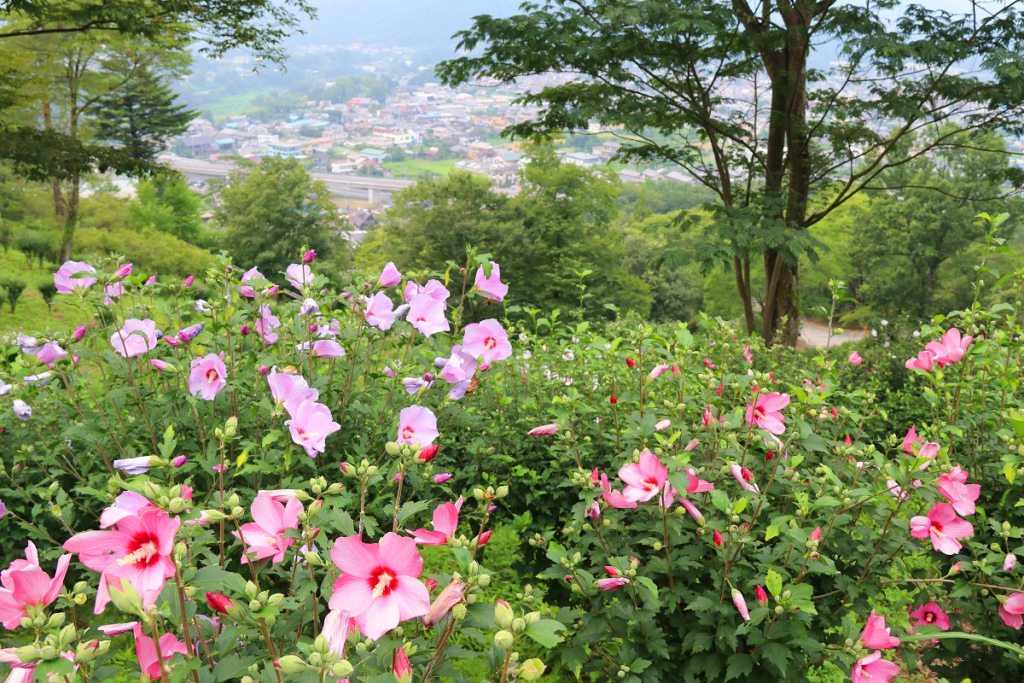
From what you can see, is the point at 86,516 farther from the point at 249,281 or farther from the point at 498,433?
the point at 498,433

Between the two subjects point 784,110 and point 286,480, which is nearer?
point 286,480

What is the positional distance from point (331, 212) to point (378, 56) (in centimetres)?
15539

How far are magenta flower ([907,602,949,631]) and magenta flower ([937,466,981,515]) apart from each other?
42cm

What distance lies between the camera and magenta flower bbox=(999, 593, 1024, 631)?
55.2 inches

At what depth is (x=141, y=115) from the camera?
26.8 m

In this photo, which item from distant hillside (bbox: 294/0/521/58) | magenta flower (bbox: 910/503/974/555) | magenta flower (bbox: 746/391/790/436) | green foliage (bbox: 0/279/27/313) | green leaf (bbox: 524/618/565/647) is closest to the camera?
green leaf (bbox: 524/618/565/647)

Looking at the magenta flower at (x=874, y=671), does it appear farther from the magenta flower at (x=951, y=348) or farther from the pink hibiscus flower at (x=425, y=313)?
the pink hibiscus flower at (x=425, y=313)

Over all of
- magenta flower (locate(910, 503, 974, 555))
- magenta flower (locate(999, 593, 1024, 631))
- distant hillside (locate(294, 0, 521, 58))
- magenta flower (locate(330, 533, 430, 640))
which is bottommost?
magenta flower (locate(999, 593, 1024, 631))

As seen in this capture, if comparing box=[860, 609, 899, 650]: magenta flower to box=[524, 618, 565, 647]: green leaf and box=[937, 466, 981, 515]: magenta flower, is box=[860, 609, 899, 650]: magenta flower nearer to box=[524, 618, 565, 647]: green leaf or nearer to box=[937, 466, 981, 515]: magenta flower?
box=[937, 466, 981, 515]: magenta flower

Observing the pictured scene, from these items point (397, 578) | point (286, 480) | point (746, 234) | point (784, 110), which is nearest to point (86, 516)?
point (286, 480)

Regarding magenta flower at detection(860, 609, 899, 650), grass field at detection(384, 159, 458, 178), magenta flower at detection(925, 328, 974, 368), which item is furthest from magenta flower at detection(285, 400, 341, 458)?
grass field at detection(384, 159, 458, 178)

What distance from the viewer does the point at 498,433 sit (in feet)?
7.02

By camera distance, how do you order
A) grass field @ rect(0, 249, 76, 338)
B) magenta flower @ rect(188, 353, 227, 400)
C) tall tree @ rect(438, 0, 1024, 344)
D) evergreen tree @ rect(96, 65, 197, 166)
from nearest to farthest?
magenta flower @ rect(188, 353, 227, 400) < tall tree @ rect(438, 0, 1024, 344) < grass field @ rect(0, 249, 76, 338) < evergreen tree @ rect(96, 65, 197, 166)

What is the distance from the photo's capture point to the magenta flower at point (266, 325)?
2.06 metres
